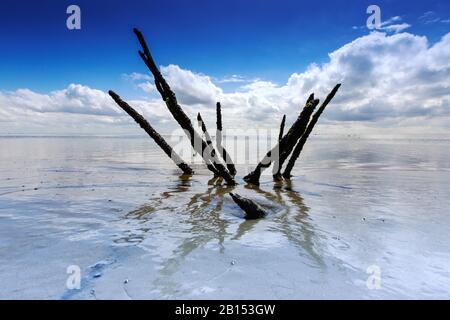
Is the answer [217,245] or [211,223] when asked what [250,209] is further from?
[217,245]

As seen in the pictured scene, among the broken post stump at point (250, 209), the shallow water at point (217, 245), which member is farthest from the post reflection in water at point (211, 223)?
the broken post stump at point (250, 209)

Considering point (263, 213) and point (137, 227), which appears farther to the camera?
point (263, 213)

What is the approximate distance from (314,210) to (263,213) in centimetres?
144

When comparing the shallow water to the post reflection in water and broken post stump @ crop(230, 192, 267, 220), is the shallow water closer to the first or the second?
the post reflection in water

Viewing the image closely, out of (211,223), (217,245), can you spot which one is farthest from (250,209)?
(217,245)

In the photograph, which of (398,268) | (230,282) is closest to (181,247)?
(230,282)

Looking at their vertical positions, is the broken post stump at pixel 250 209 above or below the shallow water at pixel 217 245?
above

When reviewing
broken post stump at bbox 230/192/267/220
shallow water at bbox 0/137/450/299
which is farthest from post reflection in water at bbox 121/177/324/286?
broken post stump at bbox 230/192/267/220

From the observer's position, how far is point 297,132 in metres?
11.1

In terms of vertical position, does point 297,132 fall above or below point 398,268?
above

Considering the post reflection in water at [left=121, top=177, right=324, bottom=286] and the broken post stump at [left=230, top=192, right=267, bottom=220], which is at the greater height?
the broken post stump at [left=230, top=192, right=267, bottom=220]

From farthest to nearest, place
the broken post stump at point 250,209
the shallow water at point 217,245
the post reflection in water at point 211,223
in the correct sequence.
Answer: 1. the broken post stump at point 250,209
2. the post reflection in water at point 211,223
3. the shallow water at point 217,245

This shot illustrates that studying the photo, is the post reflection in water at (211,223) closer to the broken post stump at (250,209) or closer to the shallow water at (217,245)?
the shallow water at (217,245)
